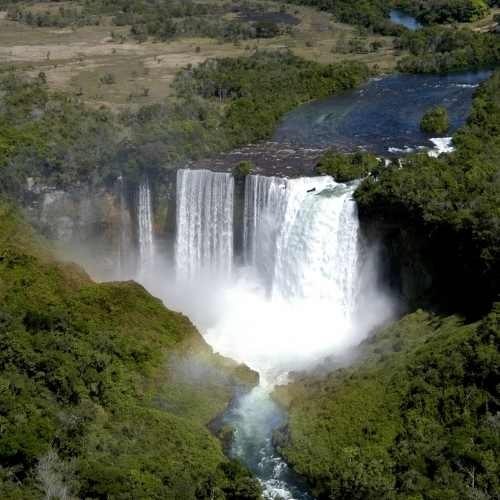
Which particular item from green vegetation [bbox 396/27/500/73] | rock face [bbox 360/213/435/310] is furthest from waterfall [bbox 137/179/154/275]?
green vegetation [bbox 396/27/500/73]

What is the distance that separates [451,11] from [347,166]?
55.1 m

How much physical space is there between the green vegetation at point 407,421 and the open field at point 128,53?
107ft

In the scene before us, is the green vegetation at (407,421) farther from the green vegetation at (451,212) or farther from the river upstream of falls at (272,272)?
the river upstream of falls at (272,272)

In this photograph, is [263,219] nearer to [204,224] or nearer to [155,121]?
[204,224]

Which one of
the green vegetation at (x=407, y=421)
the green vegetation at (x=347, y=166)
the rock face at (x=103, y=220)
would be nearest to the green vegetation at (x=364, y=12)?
the green vegetation at (x=347, y=166)

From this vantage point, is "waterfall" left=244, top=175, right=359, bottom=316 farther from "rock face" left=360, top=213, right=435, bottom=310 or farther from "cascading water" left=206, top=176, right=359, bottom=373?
"rock face" left=360, top=213, right=435, bottom=310

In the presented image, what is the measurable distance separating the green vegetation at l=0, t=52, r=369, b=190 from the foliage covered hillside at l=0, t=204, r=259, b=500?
21.2ft

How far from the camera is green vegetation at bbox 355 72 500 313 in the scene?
1244 inches

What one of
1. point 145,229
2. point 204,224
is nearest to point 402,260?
point 204,224

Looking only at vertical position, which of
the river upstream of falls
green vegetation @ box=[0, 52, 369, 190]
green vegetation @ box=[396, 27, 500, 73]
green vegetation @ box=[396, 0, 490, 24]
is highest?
green vegetation @ box=[396, 0, 490, 24]

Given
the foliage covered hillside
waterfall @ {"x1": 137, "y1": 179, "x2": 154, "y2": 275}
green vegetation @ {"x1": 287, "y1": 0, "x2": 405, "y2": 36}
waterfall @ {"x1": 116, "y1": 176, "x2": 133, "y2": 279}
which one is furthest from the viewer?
green vegetation @ {"x1": 287, "y1": 0, "x2": 405, "y2": 36}

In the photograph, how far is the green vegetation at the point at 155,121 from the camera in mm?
42938

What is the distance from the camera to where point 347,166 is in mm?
39625

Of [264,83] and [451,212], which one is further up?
[264,83]
